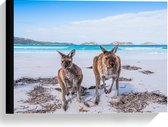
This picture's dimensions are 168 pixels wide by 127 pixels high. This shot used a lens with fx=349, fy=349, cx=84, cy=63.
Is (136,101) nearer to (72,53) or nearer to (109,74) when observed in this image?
(109,74)

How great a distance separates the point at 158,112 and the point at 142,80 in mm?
167

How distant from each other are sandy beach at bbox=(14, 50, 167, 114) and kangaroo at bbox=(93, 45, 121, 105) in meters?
0.02

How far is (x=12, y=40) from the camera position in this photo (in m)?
1.59

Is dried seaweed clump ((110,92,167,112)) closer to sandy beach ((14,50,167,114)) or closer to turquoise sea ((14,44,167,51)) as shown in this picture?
sandy beach ((14,50,167,114))

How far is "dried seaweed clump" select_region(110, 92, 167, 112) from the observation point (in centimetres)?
163

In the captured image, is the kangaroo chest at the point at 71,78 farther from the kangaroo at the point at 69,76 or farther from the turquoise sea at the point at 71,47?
the turquoise sea at the point at 71,47

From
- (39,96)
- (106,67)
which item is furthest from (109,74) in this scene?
(39,96)

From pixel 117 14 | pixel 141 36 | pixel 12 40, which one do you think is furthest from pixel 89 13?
pixel 12 40

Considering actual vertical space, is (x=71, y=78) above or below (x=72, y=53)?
below

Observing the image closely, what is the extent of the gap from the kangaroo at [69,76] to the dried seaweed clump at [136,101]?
19 cm

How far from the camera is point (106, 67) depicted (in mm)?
1647

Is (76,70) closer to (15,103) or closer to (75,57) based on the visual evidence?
(75,57)

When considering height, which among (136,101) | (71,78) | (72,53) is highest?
(72,53)

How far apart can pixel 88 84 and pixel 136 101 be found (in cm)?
24
